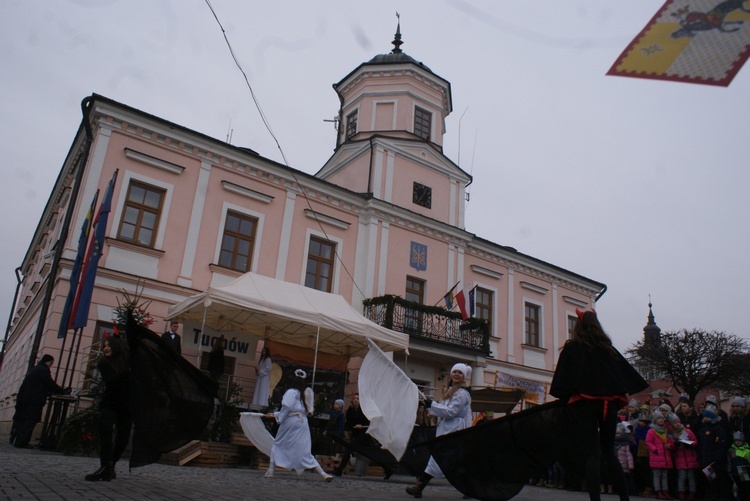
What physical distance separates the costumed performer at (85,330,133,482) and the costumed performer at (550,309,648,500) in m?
4.64

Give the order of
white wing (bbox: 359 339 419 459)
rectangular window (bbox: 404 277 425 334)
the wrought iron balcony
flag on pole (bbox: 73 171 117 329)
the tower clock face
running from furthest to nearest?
the tower clock face → rectangular window (bbox: 404 277 425 334) → the wrought iron balcony → flag on pole (bbox: 73 171 117 329) → white wing (bbox: 359 339 419 459)

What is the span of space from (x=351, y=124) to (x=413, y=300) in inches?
329

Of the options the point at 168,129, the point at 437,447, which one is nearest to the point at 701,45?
the point at 437,447

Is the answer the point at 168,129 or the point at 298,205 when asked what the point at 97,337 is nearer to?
the point at 168,129

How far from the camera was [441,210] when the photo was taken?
23141 mm

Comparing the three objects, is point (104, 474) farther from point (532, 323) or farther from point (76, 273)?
point (532, 323)

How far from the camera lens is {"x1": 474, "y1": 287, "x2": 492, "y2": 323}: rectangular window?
77.3 feet

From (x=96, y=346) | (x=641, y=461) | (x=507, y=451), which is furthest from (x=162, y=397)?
(x=641, y=461)

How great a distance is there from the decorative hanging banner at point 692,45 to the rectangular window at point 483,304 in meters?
20.2

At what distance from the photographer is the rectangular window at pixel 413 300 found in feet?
63.9

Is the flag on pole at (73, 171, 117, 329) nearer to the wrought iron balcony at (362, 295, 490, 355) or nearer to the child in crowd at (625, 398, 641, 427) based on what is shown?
the wrought iron balcony at (362, 295, 490, 355)

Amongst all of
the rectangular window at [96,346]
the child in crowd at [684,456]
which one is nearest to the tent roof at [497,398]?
the child in crowd at [684,456]

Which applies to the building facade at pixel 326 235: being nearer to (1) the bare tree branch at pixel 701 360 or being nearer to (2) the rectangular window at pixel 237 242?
(2) the rectangular window at pixel 237 242

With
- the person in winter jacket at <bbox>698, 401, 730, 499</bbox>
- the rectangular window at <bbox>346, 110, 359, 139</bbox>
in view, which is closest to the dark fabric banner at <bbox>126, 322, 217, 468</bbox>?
the person in winter jacket at <bbox>698, 401, 730, 499</bbox>
